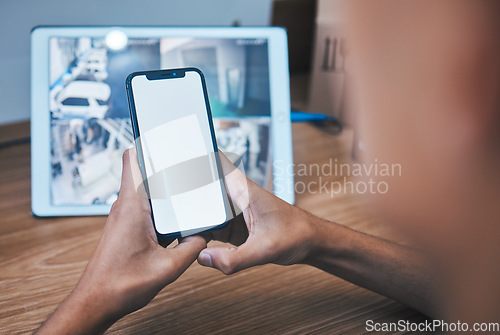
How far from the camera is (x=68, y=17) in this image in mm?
642

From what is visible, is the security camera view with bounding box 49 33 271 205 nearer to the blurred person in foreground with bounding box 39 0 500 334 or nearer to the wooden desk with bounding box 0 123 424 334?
the wooden desk with bounding box 0 123 424 334

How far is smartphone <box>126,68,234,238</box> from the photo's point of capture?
0.37 meters

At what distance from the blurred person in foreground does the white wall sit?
1.24ft

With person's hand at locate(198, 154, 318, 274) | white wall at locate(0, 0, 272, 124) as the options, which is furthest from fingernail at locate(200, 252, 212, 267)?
white wall at locate(0, 0, 272, 124)

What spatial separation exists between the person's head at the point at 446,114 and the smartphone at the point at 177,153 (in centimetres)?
15

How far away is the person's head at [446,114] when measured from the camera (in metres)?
0.31

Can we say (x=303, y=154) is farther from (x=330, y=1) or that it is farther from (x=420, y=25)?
(x=420, y=25)

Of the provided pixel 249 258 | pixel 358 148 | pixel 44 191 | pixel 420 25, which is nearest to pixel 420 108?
pixel 420 25

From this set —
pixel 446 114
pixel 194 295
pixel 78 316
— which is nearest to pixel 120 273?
pixel 78 316

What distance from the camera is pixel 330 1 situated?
763 mm

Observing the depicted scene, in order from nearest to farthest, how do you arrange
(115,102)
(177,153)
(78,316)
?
1. (78,316)
2. (177,153)
3. (115,102)

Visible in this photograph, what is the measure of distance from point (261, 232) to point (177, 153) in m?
0.11

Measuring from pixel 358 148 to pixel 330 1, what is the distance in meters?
0.27

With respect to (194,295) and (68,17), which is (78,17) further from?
(194,295)
